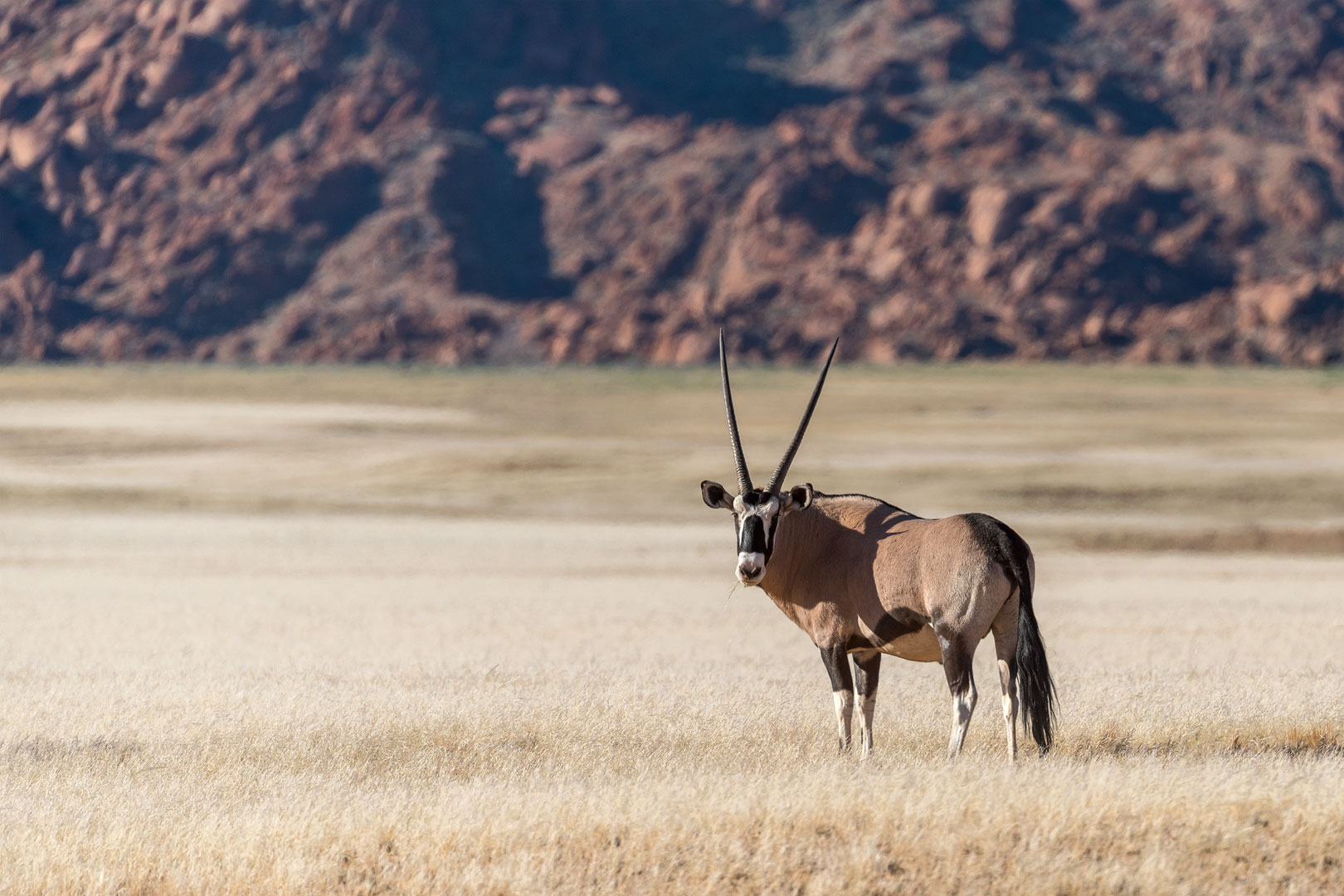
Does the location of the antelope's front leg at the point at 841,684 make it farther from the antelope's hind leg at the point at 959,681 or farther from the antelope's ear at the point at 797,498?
the antelope's ear at the point at 797,498

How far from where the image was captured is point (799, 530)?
12484 mm

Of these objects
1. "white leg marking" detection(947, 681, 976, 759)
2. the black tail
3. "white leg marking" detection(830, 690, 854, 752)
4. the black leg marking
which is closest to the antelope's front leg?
"white leg marking" detection(830, 690, 854, 752)

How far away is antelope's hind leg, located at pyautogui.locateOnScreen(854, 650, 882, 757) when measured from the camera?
12344mm

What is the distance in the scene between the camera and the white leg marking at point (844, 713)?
12195 millimetres

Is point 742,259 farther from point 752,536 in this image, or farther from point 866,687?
point 752,536

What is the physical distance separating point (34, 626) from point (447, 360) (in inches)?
5385

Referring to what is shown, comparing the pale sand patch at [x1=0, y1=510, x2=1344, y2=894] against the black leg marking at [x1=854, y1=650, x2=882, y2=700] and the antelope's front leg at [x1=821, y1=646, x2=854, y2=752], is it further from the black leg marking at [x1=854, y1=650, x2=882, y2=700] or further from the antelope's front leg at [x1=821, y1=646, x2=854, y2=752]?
the black leg marking at [x1=854, y1=650, x2=882, y2=700]

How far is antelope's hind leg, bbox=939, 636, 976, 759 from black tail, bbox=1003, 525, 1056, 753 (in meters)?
0.39

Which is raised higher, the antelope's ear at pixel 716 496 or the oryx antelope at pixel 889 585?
the antelope's ear at pixel 716 496

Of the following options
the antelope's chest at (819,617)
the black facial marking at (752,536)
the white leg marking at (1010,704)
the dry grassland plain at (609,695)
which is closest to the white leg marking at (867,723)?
the dry grassland plain at (609,695)

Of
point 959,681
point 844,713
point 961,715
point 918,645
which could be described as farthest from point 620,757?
point 959,681

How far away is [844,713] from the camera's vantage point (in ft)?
40.0

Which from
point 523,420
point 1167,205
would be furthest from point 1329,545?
point 1167,205

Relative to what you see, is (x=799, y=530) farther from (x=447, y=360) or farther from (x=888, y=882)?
(x=447, y=360)
